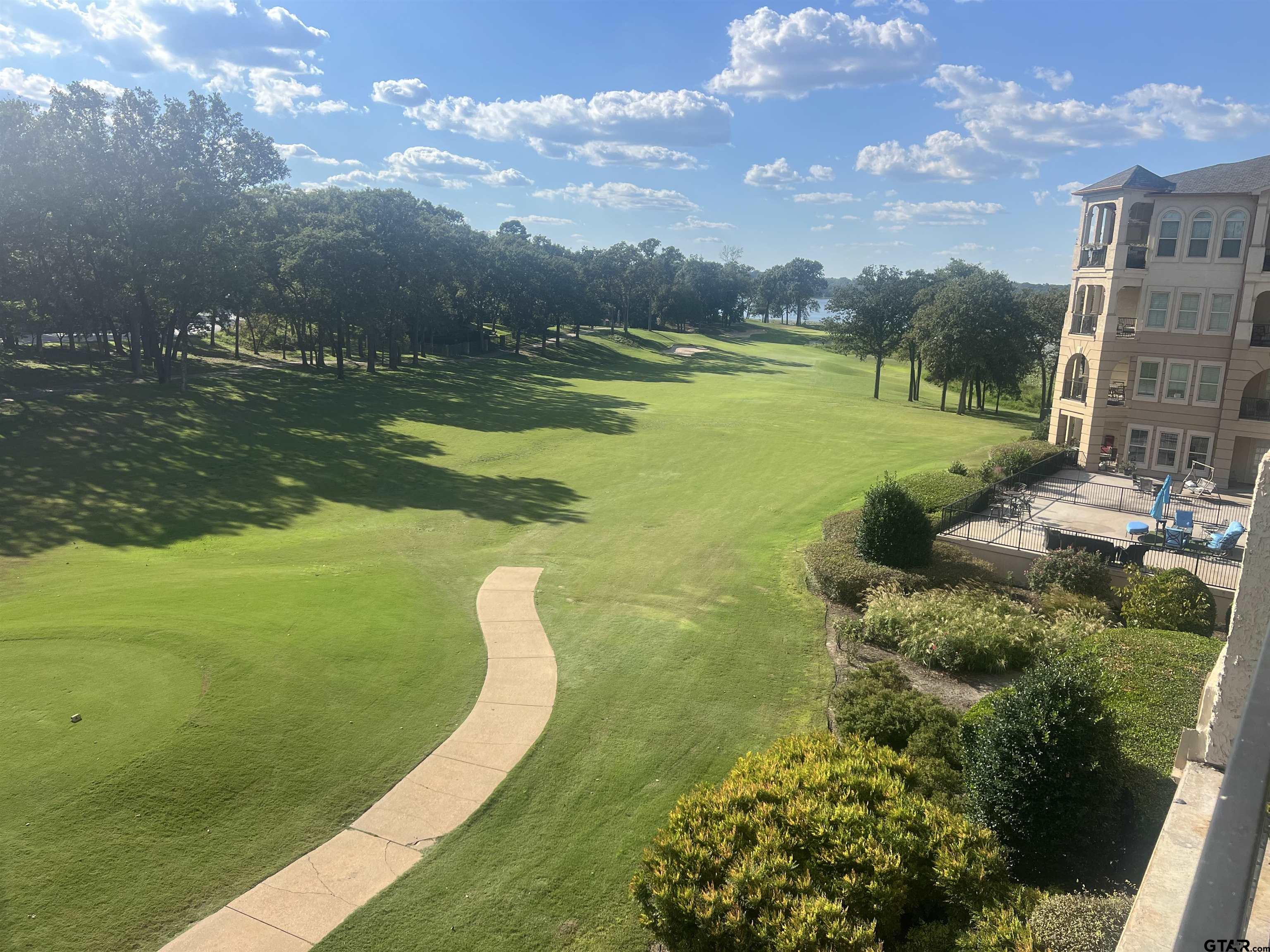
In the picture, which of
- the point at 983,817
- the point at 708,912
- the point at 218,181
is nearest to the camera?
the point at 708,912

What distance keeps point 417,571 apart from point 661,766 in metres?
10.7

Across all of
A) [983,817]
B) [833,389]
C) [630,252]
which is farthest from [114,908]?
[630,252]

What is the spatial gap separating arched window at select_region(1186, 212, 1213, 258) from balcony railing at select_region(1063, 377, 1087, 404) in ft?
20.4

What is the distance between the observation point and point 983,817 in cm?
919

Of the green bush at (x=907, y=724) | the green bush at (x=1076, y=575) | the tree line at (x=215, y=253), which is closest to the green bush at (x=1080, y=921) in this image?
the green bush at (x=907, y=724)

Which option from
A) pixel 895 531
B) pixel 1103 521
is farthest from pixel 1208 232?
pixel 895 531

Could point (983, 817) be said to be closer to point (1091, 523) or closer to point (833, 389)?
point (1091, 523)

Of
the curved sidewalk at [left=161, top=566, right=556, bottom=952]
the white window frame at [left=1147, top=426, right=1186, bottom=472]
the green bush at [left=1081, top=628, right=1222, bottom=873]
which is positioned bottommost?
the curved sidewalk at [left=161, top=566, right=556, bottom=952]

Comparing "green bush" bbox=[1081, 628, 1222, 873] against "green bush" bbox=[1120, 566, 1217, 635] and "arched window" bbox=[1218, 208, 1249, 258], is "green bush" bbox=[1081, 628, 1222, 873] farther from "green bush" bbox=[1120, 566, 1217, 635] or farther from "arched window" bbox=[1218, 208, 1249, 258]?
"arched window" bbox=[1218, 208, 1249, 258]

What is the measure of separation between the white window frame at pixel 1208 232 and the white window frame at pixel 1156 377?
375 cm

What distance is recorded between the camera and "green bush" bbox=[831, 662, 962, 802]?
33.6 feet

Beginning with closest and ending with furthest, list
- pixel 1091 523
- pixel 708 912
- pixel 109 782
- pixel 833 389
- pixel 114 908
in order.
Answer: pixel 708 912
pixel 114 908
pixel 109 782
pixel 1091 523
pixel 833 389

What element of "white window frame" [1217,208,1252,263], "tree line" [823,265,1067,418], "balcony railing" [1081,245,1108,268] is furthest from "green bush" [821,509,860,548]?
"tree line" [823,265,1067,418]

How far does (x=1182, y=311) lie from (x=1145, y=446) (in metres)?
5.34
